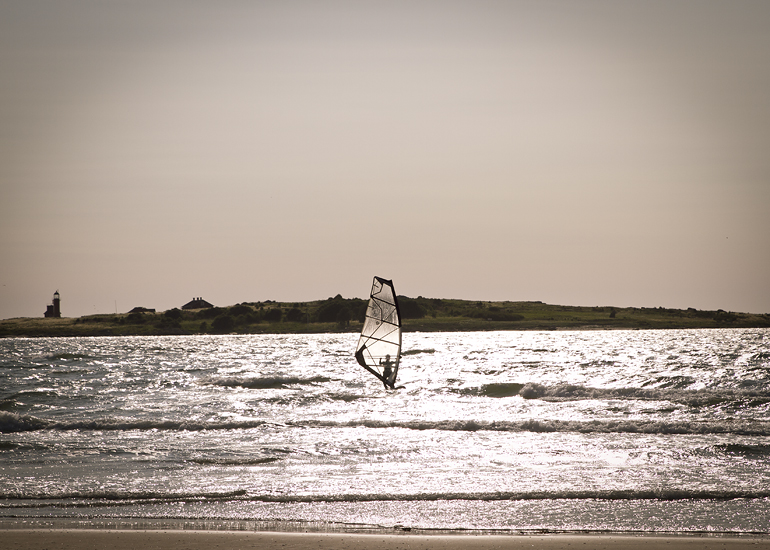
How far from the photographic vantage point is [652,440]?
1702cm

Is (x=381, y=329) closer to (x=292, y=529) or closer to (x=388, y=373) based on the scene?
(x=388, y=373)

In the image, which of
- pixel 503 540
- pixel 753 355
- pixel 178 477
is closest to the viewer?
pixel 503 540

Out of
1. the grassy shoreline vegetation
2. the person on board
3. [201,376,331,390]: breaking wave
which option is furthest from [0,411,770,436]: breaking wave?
the grassy shoreline vegetation

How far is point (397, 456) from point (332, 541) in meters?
6.00

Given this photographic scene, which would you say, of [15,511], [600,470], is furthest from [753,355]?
[15,511]

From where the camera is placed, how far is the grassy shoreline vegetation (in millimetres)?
123875

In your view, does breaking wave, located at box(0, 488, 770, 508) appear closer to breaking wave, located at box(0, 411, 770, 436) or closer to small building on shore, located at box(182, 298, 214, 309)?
breaking wave, located at box(0, 411, 770, 436)

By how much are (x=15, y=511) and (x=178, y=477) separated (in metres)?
3.07

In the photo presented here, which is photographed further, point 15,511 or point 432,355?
point 432,355

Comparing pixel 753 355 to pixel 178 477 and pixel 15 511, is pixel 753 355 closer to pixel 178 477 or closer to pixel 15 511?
pixel 178 477

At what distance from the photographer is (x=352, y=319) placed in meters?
124

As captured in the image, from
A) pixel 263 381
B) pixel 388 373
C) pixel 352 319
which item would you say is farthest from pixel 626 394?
pixel 352 319

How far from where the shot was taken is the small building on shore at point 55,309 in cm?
16012

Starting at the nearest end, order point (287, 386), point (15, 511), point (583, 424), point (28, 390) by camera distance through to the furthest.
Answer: point (15, 511), point (583, 424), point (28, 390), point (287, 386)
